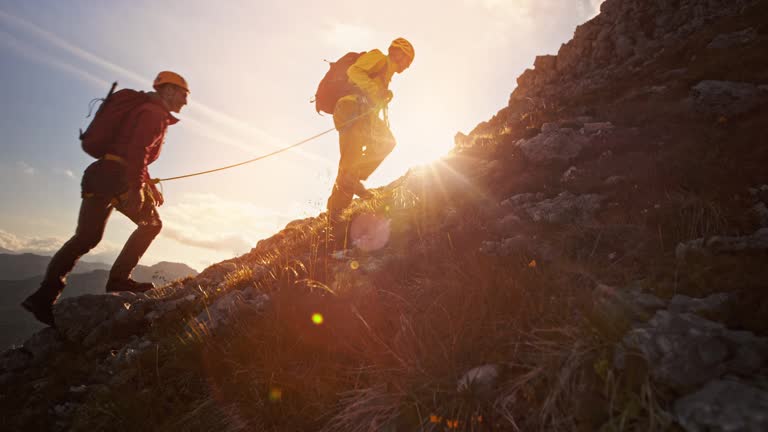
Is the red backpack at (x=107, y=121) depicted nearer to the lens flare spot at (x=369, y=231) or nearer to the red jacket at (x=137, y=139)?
the red jacket at (x=137, y=139)

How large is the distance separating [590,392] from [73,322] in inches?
222

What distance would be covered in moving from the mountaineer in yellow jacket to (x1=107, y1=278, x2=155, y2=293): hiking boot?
11.0 feet

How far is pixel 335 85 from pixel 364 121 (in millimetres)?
939

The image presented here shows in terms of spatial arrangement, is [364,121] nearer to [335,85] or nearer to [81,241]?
[335,85]

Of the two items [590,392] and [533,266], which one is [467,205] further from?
[590,392]

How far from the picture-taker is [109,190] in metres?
4.70

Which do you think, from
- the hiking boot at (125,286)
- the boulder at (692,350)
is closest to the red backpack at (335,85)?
the hiking boot at (125,286)

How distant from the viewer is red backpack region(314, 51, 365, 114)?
6.94 m

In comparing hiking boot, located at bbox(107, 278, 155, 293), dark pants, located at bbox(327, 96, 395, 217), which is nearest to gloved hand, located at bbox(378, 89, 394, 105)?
dark pants, located at bbox(327, 96, 395, 217)

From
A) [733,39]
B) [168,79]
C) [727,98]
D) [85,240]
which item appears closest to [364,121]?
[168,79]

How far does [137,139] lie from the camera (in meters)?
4.76

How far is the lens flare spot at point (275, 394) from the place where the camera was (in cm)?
252

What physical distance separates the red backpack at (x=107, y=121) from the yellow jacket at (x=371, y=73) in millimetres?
3361

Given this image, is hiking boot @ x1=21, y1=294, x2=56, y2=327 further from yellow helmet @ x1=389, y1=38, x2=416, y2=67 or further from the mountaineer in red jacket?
yellow helmet @ x1=389, y1=38, x2=416, y2=67
